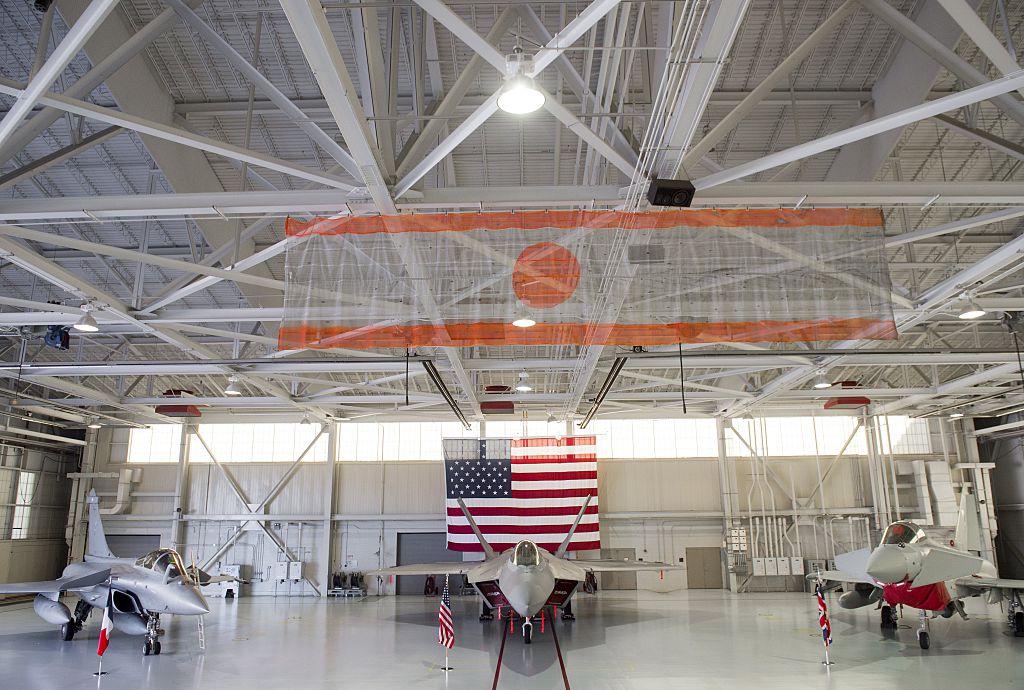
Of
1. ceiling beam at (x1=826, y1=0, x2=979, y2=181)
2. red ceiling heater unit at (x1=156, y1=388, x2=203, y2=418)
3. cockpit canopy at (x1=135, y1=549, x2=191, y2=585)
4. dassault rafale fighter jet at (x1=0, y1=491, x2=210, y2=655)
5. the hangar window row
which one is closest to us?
ceiling beam at (x1=826, y1=0, x2=979, y2=181)

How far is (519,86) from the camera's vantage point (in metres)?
5.44

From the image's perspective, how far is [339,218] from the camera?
8.78 m

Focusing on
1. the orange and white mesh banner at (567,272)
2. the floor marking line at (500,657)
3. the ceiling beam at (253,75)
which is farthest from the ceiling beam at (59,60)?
the floor marking line at (500,657)

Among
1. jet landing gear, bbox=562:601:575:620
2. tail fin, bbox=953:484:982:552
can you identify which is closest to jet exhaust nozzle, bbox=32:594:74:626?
jet landing gear, bbox=562:601:575:620

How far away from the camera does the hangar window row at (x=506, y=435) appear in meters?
30.0

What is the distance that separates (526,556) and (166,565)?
8262 mm

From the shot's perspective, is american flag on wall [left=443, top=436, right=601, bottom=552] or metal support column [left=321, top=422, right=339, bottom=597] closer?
american flag on wall [left=443, top=436, right=601, bottom=552]

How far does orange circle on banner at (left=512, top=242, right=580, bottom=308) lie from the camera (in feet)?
28.5

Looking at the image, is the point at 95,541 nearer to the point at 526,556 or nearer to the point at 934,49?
the point at 526,556

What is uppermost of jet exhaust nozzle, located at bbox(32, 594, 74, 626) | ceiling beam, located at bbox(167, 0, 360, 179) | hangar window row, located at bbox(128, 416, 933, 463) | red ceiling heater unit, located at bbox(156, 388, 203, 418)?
ceiling beam, located at bbox(167, 0, 360, 179)

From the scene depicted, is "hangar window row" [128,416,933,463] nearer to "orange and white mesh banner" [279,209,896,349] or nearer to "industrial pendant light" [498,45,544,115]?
"orange and white mesh banner" [279,209,896,349]

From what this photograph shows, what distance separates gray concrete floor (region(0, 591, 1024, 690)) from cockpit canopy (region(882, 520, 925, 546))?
222 cm

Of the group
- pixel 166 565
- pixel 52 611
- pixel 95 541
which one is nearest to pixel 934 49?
pixel 166 565

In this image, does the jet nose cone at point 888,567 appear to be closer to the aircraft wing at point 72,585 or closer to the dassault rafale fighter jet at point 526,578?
the dassault rafale fighter jet at point 526,578
